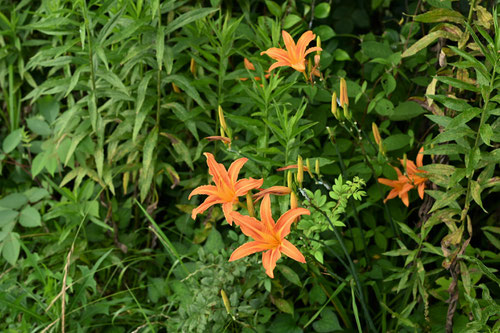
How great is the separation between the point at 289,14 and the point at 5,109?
4.75ft

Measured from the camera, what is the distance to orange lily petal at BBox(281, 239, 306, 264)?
1159 mm

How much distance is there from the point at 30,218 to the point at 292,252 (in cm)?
129

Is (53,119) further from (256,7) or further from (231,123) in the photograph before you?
(256,7)

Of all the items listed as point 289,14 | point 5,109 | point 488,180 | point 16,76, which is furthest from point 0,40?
point 488,180

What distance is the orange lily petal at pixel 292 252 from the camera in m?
1.16

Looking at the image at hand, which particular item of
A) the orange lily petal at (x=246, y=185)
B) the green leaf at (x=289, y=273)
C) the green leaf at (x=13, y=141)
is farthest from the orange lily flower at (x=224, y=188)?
the green leaf at (x=13, y=141)

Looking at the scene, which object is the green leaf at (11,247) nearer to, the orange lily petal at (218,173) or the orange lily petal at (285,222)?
the orange lily petal at (218,173)

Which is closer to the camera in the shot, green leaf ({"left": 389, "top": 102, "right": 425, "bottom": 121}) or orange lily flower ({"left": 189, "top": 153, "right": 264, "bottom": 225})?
orange lily flower ({"left": 189, "top": 153, "right": 264, "bottom": 225})

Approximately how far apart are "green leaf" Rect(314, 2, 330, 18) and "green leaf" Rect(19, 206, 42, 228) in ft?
4.15

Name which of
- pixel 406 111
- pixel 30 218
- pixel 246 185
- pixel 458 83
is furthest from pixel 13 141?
pixel 458 83

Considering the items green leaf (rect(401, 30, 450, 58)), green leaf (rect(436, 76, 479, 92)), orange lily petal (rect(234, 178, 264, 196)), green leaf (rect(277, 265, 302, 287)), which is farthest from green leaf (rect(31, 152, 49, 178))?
green leaf (rect(436, 76, 479, 92))

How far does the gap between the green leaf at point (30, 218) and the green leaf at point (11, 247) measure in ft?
0.22

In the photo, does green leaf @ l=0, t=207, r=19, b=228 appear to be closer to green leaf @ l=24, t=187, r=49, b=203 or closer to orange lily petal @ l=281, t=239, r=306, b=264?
green leaf @ l=24, t=187, r=49, b=203

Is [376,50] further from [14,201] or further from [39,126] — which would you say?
[14,201]
